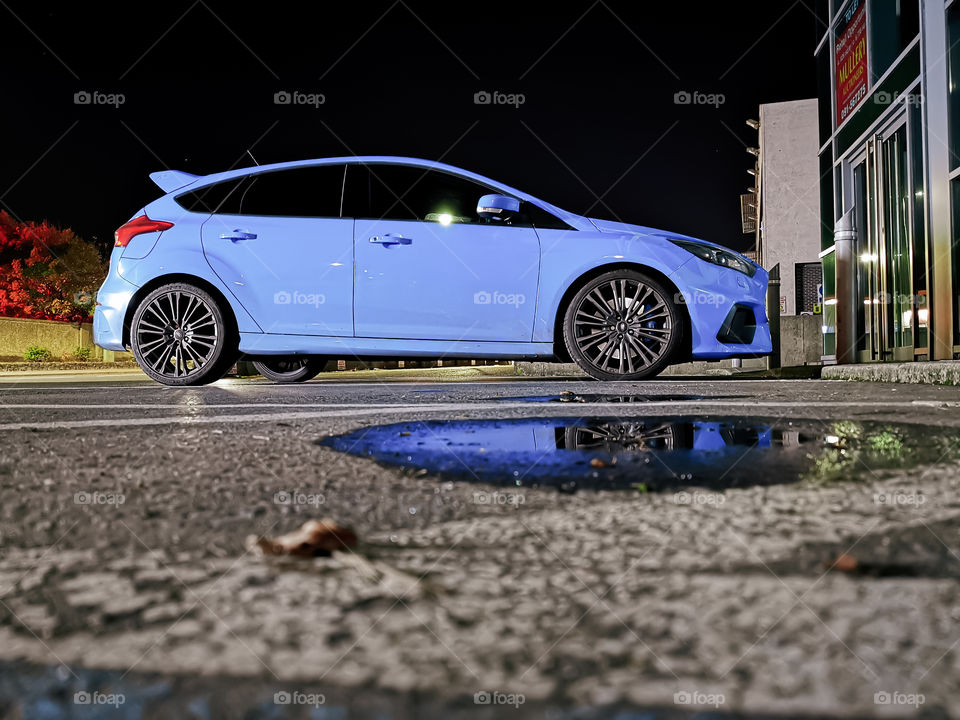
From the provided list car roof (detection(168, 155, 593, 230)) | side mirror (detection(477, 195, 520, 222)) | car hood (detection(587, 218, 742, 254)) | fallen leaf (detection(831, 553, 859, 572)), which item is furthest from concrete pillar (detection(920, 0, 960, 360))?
fallen leaf (detection(831, 553, 859, 572))

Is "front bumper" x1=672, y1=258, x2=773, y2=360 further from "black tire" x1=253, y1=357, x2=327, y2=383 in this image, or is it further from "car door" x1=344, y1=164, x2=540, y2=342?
"black tire" x1=253, y1=357, x2=327, y2=383

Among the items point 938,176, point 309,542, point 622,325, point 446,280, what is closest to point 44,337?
point 446,280

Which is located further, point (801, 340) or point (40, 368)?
point (40, 368)

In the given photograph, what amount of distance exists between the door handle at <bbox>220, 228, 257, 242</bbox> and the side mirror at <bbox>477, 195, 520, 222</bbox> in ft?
5.75

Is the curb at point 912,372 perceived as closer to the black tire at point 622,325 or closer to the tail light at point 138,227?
the black tire at point 622,325

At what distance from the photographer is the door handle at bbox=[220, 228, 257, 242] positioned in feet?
18.9

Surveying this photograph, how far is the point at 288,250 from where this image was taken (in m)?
5.69

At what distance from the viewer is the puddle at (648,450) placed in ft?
5.22

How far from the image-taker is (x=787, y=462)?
1.74m

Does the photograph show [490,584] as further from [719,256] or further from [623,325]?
[719,256]

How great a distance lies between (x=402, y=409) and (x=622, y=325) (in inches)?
113

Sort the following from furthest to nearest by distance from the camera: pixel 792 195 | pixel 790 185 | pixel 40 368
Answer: pixel 792 195, pixel 790 185, pixel 40 368

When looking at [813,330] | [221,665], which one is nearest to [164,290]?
[221,665]

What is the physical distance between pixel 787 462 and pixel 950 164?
34.4 ft
